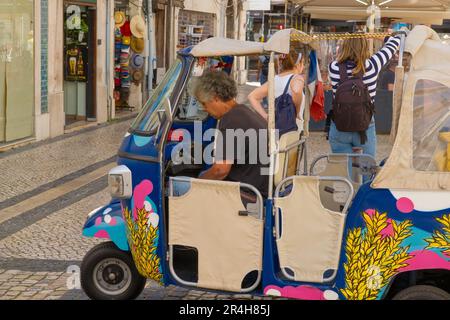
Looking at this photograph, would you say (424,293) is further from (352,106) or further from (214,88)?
(352,106)

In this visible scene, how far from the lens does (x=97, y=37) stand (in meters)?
15.9

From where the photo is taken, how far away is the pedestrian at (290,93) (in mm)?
6090

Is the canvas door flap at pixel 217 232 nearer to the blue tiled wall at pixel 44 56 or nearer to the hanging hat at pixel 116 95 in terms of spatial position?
the blue tiled wall at pixel 44 56

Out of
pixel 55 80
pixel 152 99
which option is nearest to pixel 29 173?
pixel 55 80

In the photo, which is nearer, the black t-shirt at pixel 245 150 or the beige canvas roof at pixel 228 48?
the beige canvas roof at pixel 228 48

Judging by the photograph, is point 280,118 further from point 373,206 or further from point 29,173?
point 29,173

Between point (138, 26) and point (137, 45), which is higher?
point (138, 26)

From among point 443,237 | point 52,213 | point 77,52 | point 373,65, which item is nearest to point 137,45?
point 77,52

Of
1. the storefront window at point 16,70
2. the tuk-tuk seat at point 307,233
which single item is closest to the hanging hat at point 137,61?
the storefront window at point 16,70

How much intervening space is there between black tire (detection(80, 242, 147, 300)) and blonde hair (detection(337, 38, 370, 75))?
8.55 feet

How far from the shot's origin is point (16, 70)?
12.6m

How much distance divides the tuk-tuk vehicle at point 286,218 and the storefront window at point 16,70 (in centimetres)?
764

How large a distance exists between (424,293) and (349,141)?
105 inches
